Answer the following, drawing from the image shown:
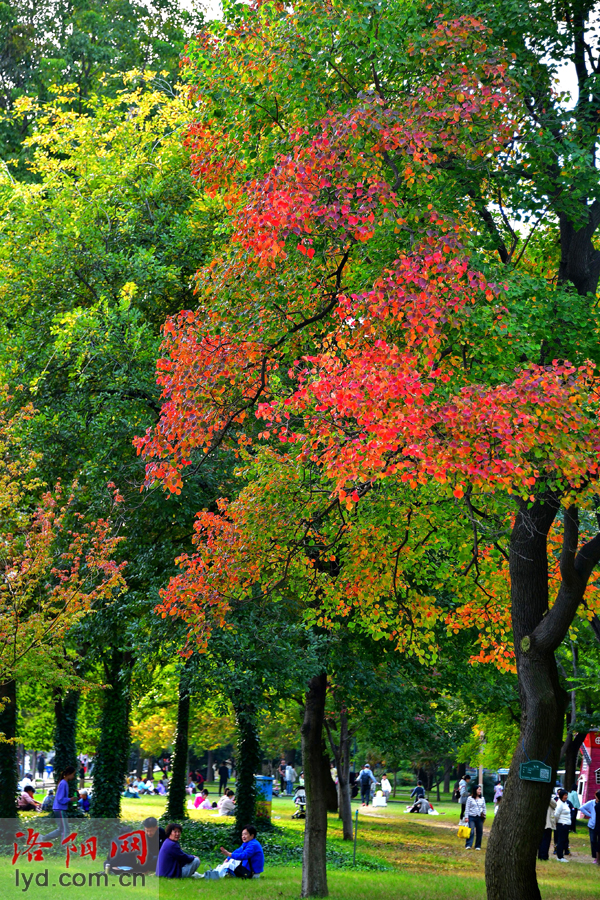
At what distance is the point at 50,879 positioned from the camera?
1446 centimetres

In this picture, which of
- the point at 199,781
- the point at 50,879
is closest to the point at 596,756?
the point at 199,781

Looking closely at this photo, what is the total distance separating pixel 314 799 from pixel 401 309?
1017 cm

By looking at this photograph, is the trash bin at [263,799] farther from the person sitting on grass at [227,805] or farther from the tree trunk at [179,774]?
the tree trunk at [179,774]

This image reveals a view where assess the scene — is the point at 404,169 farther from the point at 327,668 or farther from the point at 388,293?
the point at 327,668

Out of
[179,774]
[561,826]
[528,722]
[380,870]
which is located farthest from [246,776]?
[528,722]

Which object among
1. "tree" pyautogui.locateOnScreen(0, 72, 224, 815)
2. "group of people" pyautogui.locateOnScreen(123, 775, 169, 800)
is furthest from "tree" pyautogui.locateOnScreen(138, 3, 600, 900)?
"group of people" pyautogui.locateOnScreen(123, 775, 169, 800)

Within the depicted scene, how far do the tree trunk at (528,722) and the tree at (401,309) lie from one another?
1.0 inches

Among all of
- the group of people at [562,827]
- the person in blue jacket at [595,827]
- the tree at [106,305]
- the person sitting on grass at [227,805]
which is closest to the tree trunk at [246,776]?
the person sitting on grass at [227,805]

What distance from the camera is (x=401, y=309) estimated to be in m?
9.21

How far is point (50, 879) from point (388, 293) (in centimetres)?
1100

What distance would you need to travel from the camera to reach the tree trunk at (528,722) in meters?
9.91

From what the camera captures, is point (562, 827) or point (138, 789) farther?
point (138, 789)

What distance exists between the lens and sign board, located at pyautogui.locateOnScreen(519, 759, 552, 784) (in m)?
10.0

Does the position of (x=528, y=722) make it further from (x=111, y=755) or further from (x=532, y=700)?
(x=111, y=755)
